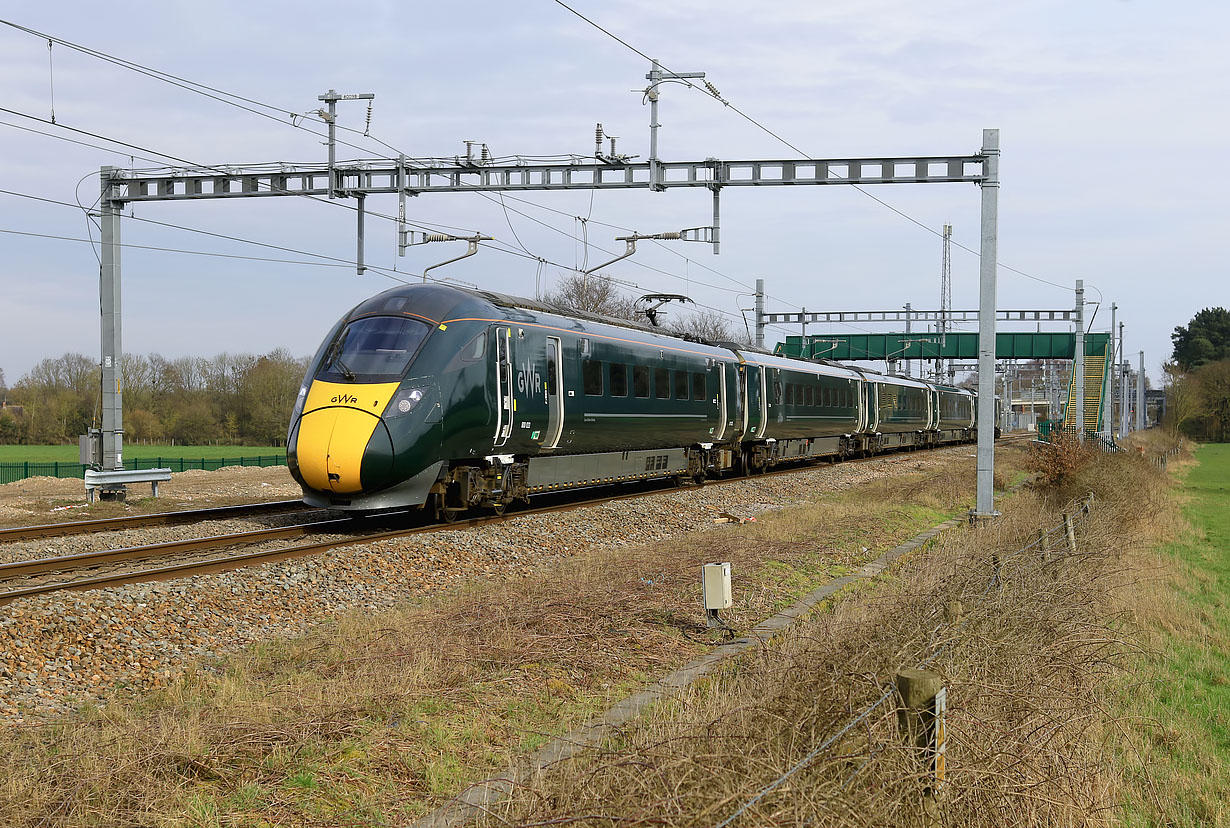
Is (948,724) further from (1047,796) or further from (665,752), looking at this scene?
(665,752)

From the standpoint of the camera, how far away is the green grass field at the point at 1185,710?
22.1 feet

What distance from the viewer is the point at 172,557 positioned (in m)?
12.8

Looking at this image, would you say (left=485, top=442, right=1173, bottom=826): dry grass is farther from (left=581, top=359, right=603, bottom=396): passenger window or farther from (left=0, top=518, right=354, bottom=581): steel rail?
(left=581, top=359, right=603, bottom=396): passenger window

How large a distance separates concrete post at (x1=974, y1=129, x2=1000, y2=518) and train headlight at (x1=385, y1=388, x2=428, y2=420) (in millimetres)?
9740

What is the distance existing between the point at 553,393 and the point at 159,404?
204 ft

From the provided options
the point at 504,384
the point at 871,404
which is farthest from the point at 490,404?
the point at 871,404

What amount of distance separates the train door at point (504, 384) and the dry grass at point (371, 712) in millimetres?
4926

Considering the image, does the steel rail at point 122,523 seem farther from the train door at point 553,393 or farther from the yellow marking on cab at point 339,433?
the train door at point 553,393

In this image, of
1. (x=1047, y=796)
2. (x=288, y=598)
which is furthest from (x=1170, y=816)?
(x=288, y=598)

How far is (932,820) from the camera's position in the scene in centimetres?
438

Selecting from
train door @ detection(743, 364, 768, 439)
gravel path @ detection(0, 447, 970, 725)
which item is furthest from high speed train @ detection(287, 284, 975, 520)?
gravel path @ detection(0, 447, 970, 725)

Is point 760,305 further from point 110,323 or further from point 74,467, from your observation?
point 74,467

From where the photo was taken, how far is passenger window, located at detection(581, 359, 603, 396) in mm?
18578

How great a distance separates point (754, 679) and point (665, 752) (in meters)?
1.91
